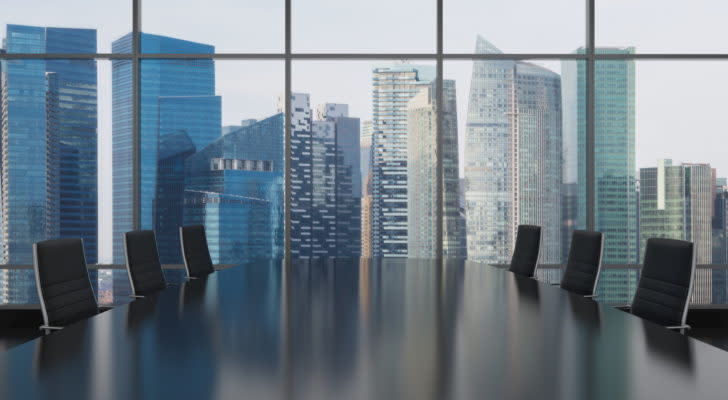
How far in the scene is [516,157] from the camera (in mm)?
5891

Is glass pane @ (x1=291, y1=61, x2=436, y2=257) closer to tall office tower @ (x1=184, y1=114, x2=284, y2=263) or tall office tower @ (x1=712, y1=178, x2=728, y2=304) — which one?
tall office tower @ (x1=184, y1=114, x2=284, y2=263)

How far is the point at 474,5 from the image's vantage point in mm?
5895

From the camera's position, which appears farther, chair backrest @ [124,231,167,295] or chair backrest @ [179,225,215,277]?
chair backrest @ [179,225,215,277]

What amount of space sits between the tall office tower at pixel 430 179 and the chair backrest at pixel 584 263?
1876mm

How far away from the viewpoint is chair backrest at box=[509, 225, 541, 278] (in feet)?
14.5

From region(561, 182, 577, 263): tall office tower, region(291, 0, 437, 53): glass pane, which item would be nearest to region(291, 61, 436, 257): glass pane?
region(291, 0, 437, 53): glass pane

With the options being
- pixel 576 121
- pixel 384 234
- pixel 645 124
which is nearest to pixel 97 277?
pixel 384 234

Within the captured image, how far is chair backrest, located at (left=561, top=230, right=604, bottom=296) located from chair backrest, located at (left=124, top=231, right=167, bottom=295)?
3323 mm

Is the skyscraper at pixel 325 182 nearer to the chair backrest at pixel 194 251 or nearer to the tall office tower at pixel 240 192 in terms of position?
the tall office tower at pixel 240 192

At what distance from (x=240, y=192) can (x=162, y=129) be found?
46.3 inches

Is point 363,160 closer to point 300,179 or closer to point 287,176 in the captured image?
point 300,179

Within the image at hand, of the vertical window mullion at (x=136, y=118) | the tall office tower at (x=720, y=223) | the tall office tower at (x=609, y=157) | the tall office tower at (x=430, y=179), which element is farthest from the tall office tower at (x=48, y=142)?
the tall office tower at (x=720, y=223)

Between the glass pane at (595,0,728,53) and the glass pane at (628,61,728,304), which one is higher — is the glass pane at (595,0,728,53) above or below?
above

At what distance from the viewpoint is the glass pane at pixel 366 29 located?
5812 mm
